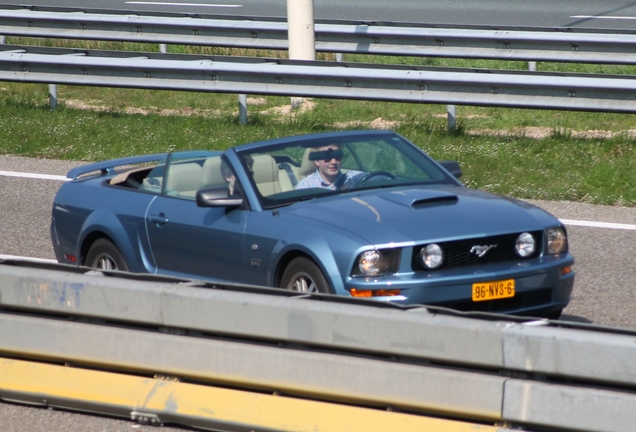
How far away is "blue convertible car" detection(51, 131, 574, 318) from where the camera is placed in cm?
642

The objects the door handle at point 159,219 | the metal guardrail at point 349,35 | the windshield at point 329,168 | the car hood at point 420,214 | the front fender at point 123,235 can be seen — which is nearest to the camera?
the car hood at point 420,214

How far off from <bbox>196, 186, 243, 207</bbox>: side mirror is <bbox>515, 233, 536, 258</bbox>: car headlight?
5.94ft

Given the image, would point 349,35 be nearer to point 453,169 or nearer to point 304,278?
point 453,169

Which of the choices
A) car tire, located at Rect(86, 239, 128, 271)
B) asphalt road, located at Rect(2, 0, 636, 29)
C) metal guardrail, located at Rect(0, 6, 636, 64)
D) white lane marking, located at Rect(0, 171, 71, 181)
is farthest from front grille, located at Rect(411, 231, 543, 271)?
asphalt road, located at Rect(2, 0, 636, 29)

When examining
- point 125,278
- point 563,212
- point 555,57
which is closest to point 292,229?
point 125,278

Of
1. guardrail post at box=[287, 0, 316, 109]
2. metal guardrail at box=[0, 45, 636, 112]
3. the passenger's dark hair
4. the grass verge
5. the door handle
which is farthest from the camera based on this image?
guardrail post at box=[287, 0, 316, 109]

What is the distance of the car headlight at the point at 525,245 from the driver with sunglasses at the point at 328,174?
4.24 feet

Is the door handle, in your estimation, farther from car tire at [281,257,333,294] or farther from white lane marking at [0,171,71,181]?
white lane marking at [0,171,71,181]

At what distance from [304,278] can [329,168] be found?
1.10m

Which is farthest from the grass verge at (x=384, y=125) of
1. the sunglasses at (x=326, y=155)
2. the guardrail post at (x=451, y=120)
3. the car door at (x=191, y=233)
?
the car door at (x=191, y=233)

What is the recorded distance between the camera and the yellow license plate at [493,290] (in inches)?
252

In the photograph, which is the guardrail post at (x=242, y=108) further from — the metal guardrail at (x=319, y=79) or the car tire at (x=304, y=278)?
the car tire at (x=304, y=278)

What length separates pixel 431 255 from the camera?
6.43 meters

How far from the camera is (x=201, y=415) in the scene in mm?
5273
